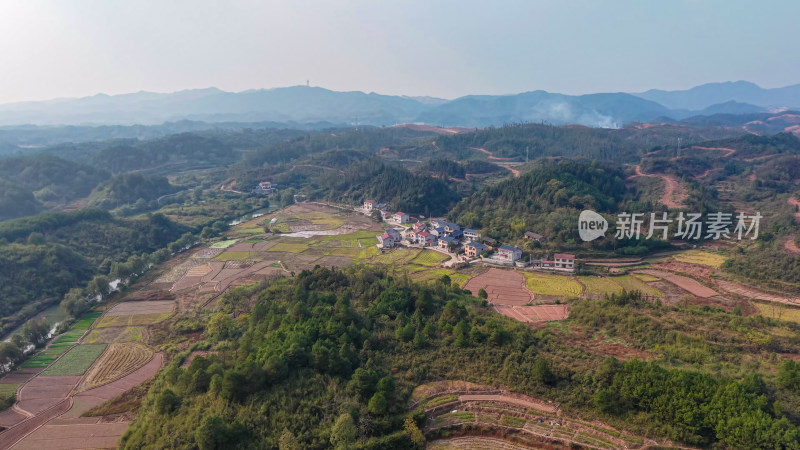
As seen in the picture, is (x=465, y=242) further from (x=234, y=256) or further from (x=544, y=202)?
(x=234, y=256)

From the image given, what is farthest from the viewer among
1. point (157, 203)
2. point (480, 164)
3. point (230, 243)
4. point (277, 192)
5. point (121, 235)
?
point (480, 164)

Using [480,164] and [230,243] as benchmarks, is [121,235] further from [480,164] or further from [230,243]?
[480,164]

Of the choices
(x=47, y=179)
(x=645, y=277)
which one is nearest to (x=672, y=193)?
(x=645, y=277)

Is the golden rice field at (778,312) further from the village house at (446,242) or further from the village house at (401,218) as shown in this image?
the village house at (401,218)

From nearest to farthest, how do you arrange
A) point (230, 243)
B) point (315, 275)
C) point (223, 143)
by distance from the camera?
point (315, 275) < point (230, 243) < point (223, 143)

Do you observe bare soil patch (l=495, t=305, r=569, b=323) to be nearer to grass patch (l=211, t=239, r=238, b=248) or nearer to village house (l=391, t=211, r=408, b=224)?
village house (l=391, t=211, r=408, b=224)

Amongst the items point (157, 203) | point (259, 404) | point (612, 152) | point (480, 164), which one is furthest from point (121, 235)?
point (612, 152)

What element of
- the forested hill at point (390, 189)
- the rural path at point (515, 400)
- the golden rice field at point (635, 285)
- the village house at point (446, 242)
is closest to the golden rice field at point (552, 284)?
the golden rice field at point (635, 285)
